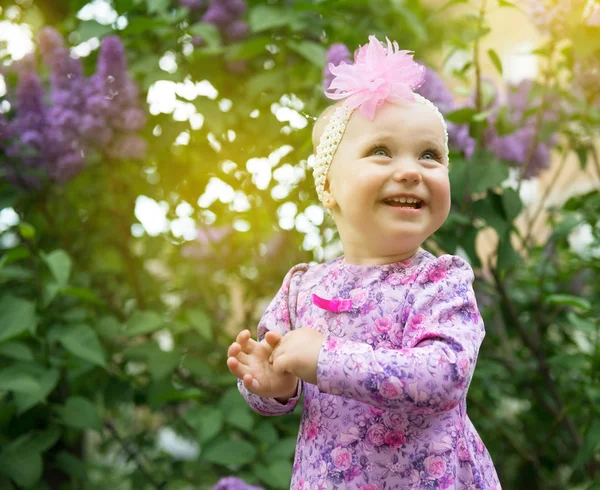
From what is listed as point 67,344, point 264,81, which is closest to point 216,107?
point 264,81

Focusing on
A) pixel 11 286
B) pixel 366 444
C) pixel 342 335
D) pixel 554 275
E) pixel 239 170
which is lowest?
pixel 554 275

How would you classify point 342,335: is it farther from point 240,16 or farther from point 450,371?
point 240,16

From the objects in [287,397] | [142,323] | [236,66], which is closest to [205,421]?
[142,323]

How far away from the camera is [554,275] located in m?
2.22

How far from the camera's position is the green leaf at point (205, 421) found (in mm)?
1570

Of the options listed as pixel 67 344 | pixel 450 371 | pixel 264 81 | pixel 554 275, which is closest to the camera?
pixel 450 371

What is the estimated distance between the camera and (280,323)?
40.0 inches

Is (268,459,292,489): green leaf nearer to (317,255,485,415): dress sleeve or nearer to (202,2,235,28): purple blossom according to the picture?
(317,255,485,415): dress sleeve

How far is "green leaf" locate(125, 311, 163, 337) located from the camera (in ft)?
5.58

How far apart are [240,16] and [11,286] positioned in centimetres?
102

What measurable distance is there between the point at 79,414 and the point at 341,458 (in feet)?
3.36

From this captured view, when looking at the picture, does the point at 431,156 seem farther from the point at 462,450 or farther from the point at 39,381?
the point at 39,381

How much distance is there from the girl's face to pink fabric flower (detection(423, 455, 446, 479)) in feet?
0.94

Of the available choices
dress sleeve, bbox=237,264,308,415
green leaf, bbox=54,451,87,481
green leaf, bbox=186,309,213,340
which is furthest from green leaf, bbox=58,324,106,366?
dress sleeve, bbox=237,264,308,415
